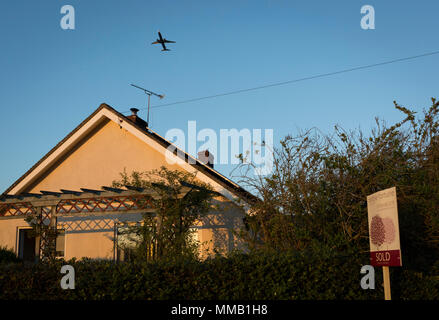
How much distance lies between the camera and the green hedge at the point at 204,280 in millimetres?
7129

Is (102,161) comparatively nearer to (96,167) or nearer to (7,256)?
(96,167)

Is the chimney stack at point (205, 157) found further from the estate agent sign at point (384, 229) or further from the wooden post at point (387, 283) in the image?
the wooden post at point (387, 283)

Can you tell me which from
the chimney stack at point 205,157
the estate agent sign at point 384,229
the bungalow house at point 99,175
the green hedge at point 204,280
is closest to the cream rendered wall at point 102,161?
the bungalow house at point 99,175

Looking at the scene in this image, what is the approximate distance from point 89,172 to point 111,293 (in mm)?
9726

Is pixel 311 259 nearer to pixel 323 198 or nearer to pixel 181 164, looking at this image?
pixel 323 198

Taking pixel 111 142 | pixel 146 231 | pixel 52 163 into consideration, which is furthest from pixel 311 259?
pixel 52 163

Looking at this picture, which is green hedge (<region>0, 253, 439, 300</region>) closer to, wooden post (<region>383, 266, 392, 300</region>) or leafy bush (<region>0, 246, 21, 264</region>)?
wooden post (<region>383, 266, 392, 300</region>)

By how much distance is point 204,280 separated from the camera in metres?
7.24

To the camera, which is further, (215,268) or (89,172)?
(89,172)

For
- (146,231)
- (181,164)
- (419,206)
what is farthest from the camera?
(181,164)

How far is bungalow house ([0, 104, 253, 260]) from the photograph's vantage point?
13.9 m

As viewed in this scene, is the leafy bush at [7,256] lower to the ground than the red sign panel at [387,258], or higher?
lower

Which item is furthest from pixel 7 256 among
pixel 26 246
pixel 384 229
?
pixel 384 229

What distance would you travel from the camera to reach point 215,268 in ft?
24.2
